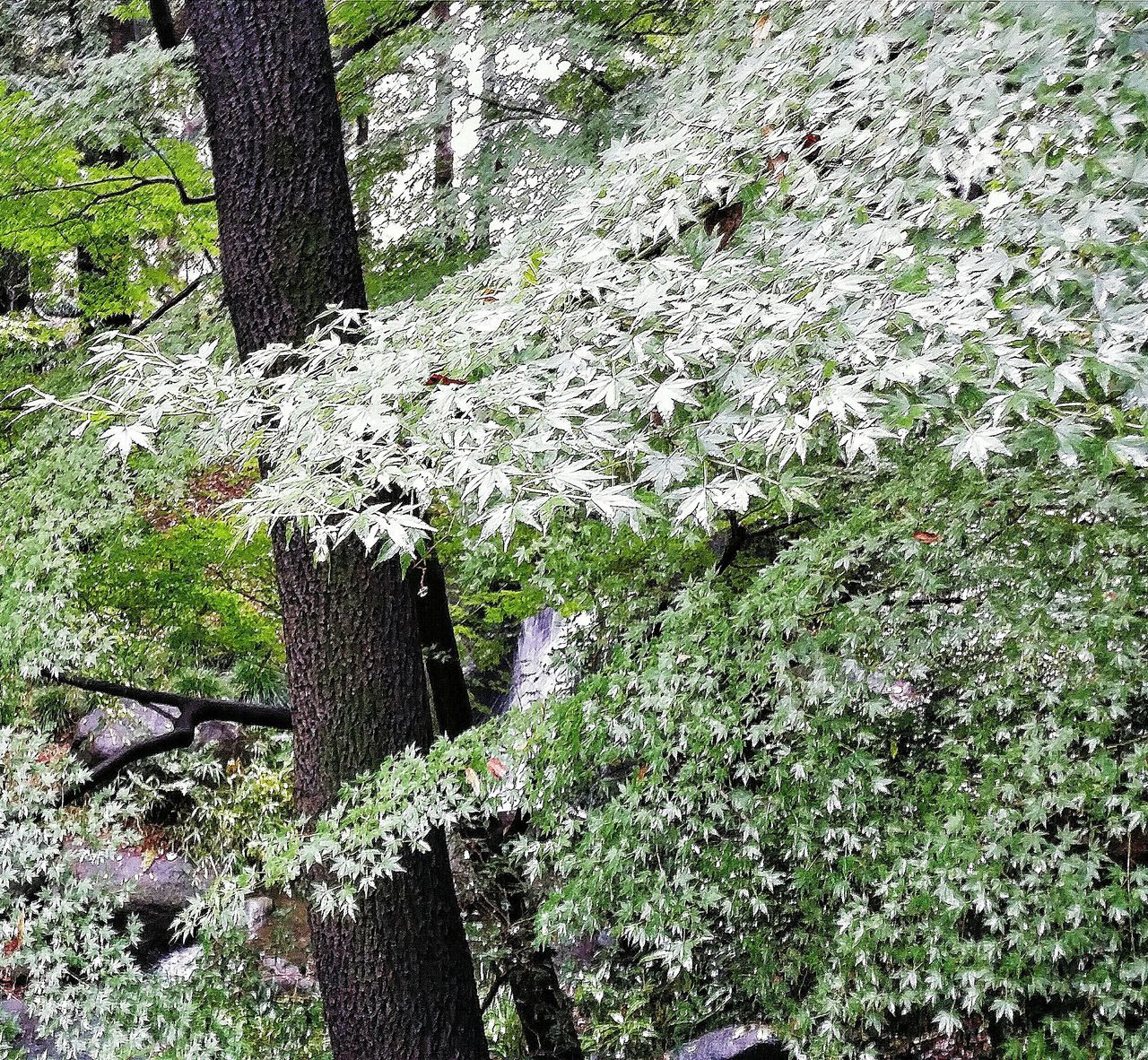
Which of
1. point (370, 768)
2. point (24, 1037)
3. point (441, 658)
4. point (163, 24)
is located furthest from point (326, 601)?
point (24, 1037)

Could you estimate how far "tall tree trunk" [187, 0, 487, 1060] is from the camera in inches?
119

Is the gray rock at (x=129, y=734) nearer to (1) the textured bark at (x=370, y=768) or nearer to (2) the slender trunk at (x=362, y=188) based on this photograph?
(2) the slender trunk at (x=362, y=188)

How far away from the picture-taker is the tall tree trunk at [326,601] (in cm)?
302

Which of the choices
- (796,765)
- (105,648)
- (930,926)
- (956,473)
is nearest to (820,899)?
(930,926)

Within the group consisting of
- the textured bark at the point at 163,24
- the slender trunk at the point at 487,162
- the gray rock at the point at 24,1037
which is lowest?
the gray rock at the point at 24,1037

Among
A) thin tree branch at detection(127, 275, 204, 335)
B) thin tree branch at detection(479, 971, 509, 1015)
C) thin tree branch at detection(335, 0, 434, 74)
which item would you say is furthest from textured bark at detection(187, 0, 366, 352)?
thin tree branch at detection(479, 971, 509, 1015)

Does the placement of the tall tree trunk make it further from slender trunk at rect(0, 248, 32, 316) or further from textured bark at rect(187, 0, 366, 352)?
slender trunk at rect(0, 248, 32, 316)

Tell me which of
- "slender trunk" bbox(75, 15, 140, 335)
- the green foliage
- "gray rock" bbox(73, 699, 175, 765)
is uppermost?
"slender trunk" bbox(75, 15, 140, 335)

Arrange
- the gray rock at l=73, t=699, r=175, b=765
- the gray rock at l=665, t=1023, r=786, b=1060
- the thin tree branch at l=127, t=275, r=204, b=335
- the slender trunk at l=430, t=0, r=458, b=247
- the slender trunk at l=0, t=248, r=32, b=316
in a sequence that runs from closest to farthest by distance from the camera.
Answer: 1. the gray rock at l=665, t=1023, r=786, b=1060
2. the slender trunk at l=430, t=0, r=458, b=247
3. the thin tree branch at l=127, t=275, r=204, b=335
4. the slender trunk at l=0, t=248, r=32, b=316
5. the gray rock at l=73, t=699, r=175, b=765

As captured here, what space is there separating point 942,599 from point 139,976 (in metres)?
3.39

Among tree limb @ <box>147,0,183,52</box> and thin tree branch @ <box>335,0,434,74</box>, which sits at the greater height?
tree limb @ <box>147,0,183,52</box>

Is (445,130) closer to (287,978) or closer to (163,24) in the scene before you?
(163,24)

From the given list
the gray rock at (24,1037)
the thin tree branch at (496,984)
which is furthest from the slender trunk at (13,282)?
the thin tree branch at (496,984)

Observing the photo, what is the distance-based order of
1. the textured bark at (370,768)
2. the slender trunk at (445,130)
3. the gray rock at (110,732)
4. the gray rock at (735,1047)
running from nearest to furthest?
1. the textured bark at (370,768)
2. the gray rock at (735,1047)
3. the slender trunk at (445,130)
4. the gray rock at (110,732)
